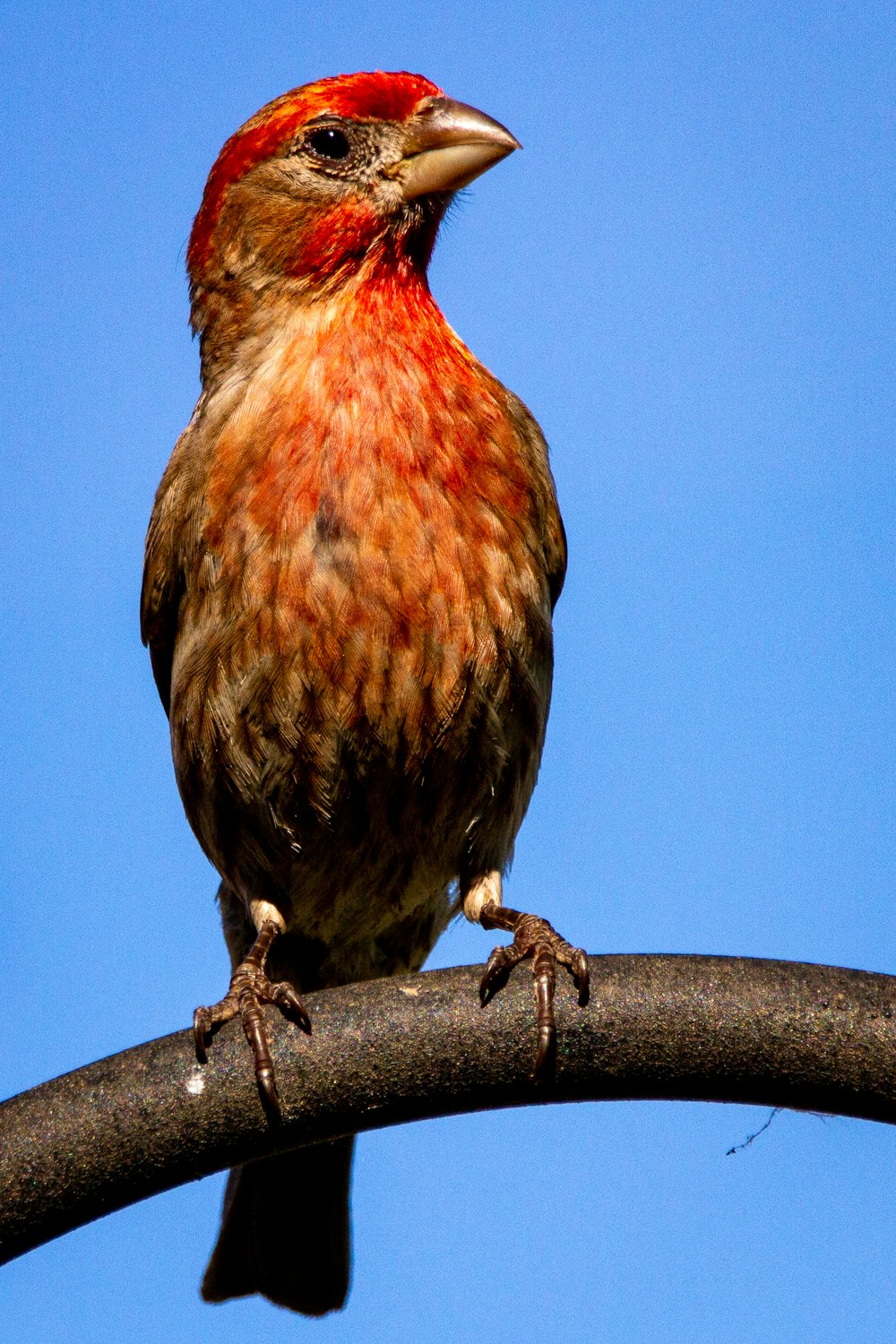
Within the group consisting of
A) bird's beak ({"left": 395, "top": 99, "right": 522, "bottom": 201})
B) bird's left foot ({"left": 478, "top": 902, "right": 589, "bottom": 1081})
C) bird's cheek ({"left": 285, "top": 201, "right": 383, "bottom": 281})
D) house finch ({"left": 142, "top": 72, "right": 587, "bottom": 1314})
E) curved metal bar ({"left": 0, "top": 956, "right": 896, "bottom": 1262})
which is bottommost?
curved metal bar ({"left": 0, "top": 956, "right": 896, "bottom": 1262})

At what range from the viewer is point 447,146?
578cm

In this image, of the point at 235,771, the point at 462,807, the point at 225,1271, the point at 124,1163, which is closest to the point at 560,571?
the point at 462,807

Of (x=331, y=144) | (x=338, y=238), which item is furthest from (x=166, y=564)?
(x=331, y=144)

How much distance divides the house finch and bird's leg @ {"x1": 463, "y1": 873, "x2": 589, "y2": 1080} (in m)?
0.02

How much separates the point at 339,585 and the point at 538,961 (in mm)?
1346

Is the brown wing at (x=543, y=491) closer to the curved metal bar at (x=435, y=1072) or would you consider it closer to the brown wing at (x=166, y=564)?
the brown wing at (x=166, y=564)

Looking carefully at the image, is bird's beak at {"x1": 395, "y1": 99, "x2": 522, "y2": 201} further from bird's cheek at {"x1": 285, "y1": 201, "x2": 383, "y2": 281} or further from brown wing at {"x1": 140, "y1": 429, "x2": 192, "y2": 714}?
brown wing at {"x1": 140, "y1": 429, "x2": 192, "y2": 714}

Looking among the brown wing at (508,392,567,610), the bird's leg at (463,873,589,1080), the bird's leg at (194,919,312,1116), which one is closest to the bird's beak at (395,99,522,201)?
the brown wing at (508,392,567,610)

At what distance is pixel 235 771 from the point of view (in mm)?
5512

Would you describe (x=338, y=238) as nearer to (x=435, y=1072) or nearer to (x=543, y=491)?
(x=543, y=491)

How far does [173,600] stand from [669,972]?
2688mm

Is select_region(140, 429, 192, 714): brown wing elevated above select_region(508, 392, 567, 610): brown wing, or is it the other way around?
select_region(508, 392, 567, 610): brown wing

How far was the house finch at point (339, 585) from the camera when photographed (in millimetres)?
5289

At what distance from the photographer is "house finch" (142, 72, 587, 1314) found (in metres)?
5.29
